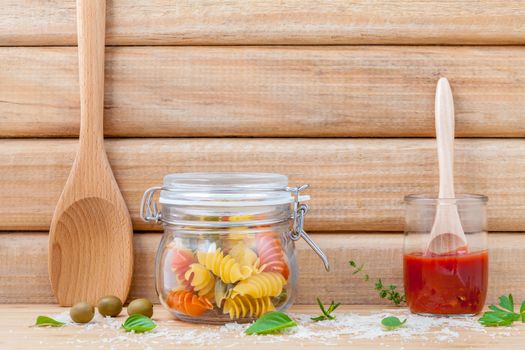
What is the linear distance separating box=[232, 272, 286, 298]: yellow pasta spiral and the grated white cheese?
5cm

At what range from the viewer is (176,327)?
3.14 feet

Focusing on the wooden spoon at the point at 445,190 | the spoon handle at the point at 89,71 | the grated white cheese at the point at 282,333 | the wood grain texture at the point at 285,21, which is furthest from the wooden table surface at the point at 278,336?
the wood grain texture at the point at 285,21

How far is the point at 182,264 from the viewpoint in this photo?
96 centimetres

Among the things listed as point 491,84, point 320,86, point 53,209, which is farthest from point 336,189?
point 53,209

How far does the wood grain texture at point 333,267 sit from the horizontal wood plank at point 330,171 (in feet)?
0.07

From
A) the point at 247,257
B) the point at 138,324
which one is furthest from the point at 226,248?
the point at 138,324

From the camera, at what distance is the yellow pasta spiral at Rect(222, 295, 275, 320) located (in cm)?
93

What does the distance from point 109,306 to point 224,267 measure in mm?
199

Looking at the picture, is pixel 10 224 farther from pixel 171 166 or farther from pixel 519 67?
pixel 519 67

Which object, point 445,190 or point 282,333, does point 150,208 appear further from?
point 445,190

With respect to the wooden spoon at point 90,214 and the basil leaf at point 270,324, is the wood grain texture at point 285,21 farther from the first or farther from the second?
the basil leaf at point 270,324

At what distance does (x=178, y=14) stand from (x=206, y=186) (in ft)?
1.04

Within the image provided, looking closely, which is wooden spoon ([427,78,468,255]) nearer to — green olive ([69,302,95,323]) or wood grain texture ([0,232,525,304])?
wood grain texture ([0,232,525,304])

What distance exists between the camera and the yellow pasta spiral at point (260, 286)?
92 centimetres
